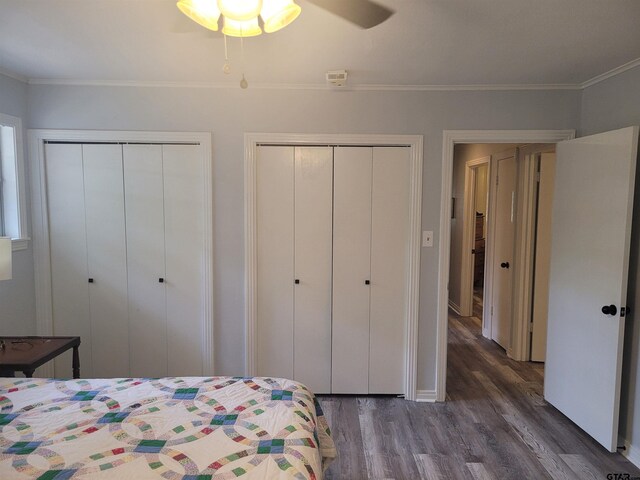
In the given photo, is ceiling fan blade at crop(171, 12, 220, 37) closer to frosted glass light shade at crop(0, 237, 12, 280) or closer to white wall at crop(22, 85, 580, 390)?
white wall at crop(22, 85, 580, 390)

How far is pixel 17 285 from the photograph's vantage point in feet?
9.02

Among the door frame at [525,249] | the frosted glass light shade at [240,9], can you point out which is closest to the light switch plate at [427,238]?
the door frame at [525,249]

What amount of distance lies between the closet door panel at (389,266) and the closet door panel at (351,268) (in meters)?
Result: 0.05

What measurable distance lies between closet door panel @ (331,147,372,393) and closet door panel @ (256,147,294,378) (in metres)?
0.35

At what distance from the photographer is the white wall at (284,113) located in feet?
9.25

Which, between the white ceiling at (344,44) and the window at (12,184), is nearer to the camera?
the white ceiling at (344,44)

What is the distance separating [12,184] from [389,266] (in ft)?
9.22

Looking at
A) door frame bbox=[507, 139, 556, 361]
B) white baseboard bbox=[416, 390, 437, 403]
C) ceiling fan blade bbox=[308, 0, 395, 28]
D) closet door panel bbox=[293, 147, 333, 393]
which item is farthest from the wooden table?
door frame bbox=[507, 139, 556, 361]

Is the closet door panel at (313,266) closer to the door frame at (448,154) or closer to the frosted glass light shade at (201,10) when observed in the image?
the door frame at (448,154)

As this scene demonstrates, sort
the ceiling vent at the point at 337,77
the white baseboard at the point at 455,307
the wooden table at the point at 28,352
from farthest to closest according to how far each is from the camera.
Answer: the white baseboard at the point at 455,307 < the ceiling vent at the point at 337,77 < the wooden table at the point at 28,352

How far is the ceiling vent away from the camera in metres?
2.50

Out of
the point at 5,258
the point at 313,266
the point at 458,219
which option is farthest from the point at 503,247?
the point at 5,258

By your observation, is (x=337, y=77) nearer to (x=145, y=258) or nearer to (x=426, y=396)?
(x=145, y=258)

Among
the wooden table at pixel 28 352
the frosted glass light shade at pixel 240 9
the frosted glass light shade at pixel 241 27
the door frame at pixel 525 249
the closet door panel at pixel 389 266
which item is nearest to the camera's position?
the frosted glass light shade at pixel 240 9
